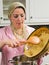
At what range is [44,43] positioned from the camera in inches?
45.6

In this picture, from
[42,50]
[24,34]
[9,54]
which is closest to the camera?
[42,50]

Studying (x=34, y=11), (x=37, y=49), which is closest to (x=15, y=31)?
(x=37, y=49)

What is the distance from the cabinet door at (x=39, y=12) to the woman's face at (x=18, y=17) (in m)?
1.07

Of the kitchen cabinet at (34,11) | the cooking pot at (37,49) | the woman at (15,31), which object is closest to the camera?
the cooking pot at (37,49)

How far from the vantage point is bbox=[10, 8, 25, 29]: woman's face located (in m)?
1.59

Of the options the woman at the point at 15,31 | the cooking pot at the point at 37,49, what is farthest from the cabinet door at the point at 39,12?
the cooking pot at the point at 37,49

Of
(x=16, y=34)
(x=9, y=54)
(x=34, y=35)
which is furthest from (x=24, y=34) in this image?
(x=34, y=35)

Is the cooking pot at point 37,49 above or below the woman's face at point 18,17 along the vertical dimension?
below

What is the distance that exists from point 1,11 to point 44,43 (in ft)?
5.13

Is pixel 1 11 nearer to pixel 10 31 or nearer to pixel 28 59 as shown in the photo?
pixel 10 31

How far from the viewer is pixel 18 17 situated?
1.61 metres

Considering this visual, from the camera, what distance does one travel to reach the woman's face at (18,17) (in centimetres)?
159

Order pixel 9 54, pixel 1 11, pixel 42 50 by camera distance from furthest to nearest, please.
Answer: pixel 1 11 → pixel 9 54 → pixel 42 50

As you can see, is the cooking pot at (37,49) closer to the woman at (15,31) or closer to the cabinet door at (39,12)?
the woman at (15,31)
